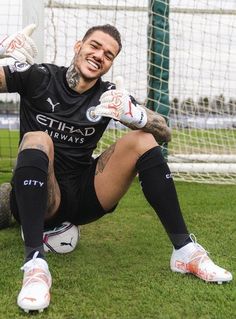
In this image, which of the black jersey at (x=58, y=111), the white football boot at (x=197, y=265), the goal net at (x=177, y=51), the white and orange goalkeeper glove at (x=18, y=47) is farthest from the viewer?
the goal net at (x=177, y=51)

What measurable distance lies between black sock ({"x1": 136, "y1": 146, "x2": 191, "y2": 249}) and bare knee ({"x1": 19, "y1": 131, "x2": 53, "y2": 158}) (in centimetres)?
37

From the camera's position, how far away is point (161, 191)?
213 centimetres

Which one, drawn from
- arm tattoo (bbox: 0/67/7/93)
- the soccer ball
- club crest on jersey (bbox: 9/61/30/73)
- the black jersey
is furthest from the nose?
the soccer ball

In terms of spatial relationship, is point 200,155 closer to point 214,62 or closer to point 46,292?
point 214,62

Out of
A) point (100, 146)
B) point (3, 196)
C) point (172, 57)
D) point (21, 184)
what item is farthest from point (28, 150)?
point (172, 57)

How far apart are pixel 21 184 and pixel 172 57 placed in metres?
3.04

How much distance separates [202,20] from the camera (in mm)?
4609

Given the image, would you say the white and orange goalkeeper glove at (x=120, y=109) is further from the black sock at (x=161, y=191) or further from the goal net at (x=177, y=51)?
the goal net at (x=177, y=51)

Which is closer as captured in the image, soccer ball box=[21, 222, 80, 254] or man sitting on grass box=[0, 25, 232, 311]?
man sitting on grass box=[0, 25, 232, 311]

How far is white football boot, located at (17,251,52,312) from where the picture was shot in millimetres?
1718

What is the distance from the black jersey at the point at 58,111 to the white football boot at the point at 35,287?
55 cm

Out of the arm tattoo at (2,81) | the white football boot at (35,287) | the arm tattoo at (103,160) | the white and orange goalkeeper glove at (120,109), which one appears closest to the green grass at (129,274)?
the white football boot at (35,287)

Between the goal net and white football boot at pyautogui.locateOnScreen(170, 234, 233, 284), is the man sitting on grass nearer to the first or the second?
white football boot at pyautogui.locateOnScreen(170, 234, 233, 284)

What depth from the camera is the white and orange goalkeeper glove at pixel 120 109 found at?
212 cm
